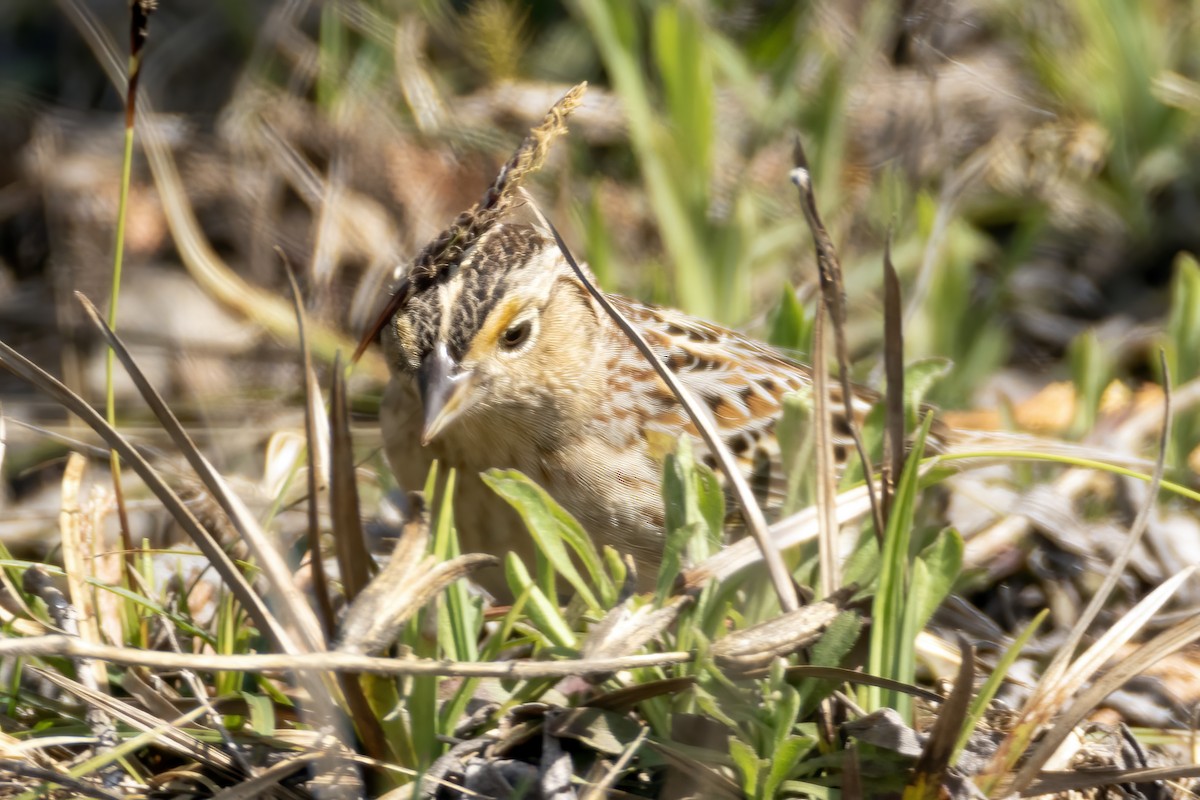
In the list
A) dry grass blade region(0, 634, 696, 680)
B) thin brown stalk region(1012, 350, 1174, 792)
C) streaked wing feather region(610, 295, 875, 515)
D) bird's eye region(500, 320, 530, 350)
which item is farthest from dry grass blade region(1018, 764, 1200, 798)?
bird's eye region(500, 320, 530, 350)

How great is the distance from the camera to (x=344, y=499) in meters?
2.63

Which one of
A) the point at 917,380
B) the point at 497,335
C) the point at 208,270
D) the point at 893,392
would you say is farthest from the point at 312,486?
the point at 208,270

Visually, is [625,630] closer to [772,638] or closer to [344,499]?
[772,638]

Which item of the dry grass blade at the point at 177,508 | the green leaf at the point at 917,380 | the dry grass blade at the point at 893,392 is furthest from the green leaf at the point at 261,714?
the green leaf at the point at 917,380

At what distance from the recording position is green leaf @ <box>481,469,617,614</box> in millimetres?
2805

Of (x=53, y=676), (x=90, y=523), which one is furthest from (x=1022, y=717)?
(x=90, y=523)

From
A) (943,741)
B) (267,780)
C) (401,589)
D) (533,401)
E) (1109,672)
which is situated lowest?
(267,780)

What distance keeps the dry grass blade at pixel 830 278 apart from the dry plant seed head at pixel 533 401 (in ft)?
2.41

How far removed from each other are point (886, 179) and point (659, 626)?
3.35m

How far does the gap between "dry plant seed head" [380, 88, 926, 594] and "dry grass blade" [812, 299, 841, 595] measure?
0.70 metres

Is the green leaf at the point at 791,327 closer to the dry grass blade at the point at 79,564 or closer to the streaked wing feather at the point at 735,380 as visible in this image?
the streaked wing feather at the point at 735,380

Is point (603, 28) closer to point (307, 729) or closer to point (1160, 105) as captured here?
point (1160, 105)

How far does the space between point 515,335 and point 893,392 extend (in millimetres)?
1116

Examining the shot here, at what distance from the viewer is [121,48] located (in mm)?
6379
